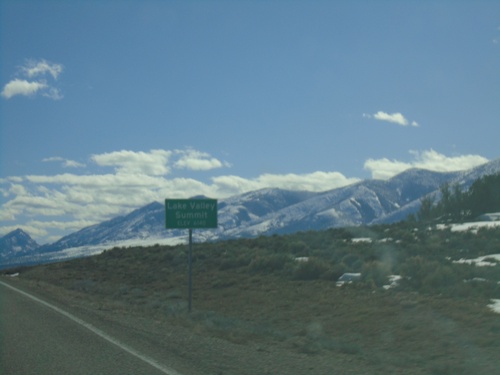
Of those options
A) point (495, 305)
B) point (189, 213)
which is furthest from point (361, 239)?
point (495, 305)

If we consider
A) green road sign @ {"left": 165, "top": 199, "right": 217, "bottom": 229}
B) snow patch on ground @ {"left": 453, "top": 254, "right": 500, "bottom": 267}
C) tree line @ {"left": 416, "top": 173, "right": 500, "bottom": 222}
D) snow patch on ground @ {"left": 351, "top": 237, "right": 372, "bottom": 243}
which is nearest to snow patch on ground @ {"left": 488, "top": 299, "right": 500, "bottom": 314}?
snow patch on ground @ {"left": 453, "top": 254, "right": 500, "bottom": 267}

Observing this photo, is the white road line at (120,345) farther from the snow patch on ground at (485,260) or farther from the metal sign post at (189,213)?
the snow patch on ground at (485,260)

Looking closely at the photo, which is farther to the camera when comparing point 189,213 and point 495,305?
point 189,213

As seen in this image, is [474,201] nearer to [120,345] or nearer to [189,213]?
[189,213]

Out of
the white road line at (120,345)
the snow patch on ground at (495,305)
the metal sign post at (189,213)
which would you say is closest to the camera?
the white road line at (120,345)

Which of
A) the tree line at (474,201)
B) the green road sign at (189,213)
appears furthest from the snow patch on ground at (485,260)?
the tree line at (474,201)

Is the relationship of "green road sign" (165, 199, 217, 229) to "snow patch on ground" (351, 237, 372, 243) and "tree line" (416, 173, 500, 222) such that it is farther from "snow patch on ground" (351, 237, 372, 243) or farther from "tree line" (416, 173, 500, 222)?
"tree line" (416, 173, 500, 222)

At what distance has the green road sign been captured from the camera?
20438mm

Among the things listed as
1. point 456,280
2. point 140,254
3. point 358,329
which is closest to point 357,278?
point 456,280

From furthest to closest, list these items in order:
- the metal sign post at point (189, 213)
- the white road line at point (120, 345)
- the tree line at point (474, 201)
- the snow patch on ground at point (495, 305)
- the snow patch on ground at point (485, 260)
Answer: the tree line at point (474, 201) → the snow patch on ground at point (485, 260) → the metal sign post at point (189, 213) → the snow patch on ground at point (495, 305) → the white road line at point (120, 345)

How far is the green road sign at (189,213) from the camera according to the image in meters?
20.4

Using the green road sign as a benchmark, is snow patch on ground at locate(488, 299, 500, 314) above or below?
below

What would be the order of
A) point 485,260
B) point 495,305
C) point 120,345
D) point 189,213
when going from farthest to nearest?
point 485,260 < point 189,213 < point 495,305 < point 120,345

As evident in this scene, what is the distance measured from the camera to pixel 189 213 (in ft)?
67.7
